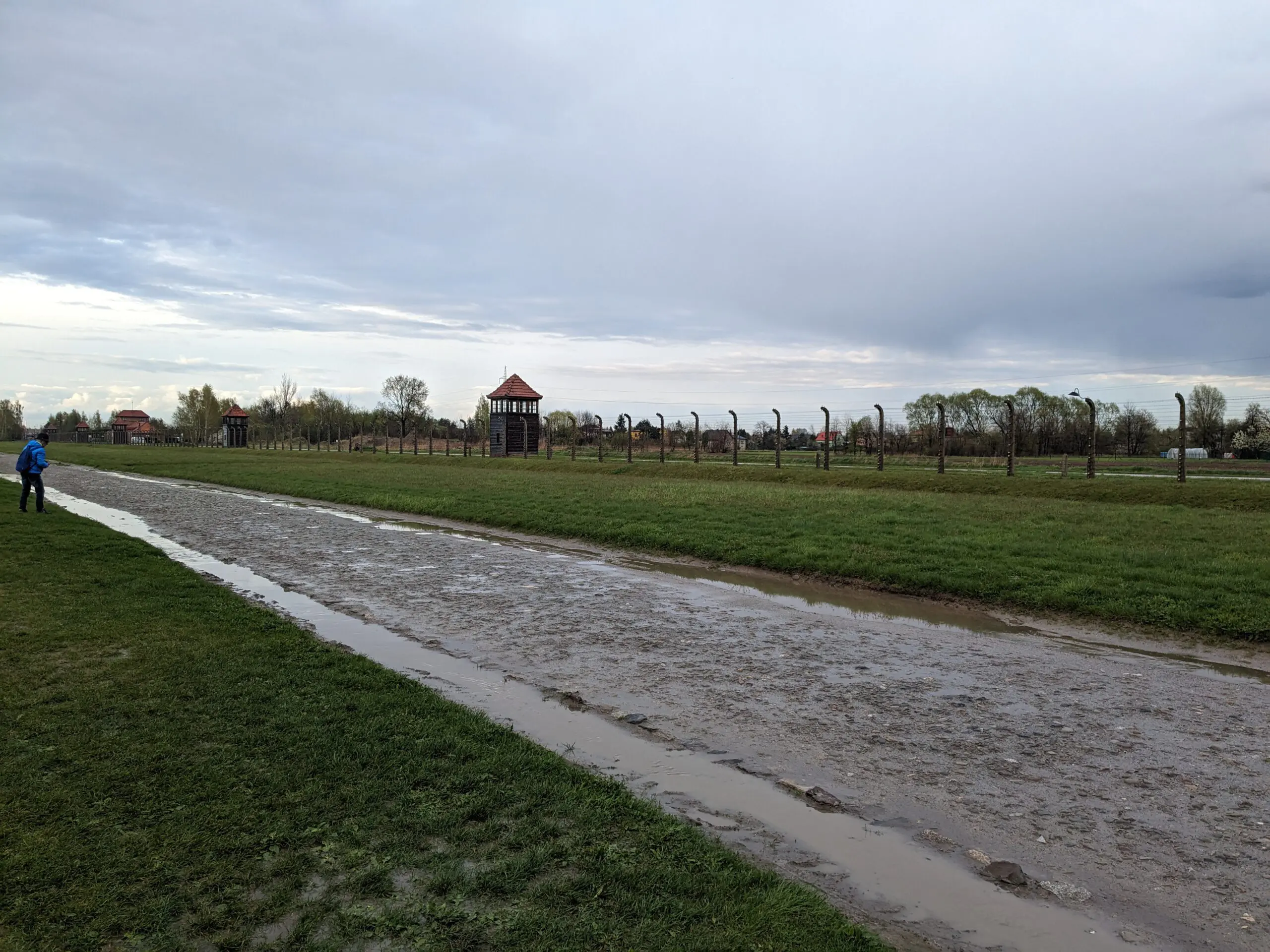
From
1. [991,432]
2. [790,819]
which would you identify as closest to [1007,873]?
[790,819]

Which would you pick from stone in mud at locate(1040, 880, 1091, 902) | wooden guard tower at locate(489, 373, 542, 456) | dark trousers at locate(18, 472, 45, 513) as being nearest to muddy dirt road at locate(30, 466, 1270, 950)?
stone in mud at locate(1040, 880, 1091, 902)

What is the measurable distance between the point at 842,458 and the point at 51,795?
126ft

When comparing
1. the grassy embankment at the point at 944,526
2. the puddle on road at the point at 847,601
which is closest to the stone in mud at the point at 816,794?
the puddle on road at the point at 847,601

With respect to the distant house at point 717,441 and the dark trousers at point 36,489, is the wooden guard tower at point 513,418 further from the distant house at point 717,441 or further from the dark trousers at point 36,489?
the dark trousers at point 36,489

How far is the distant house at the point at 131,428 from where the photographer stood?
486 feet

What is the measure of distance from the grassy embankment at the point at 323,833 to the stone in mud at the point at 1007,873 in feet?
3.55

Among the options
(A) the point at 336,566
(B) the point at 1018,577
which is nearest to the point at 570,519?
(A) the point at 336,566

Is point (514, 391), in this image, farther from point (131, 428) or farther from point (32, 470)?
point (131, 428)

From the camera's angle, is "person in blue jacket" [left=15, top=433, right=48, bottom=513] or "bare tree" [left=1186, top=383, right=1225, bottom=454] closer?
"person in blue jacket" [left=15, top=433, right=48, bottom=513]

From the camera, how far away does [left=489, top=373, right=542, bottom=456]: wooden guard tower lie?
68.0 meters

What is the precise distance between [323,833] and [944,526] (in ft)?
48.5

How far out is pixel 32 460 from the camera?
20.5 m

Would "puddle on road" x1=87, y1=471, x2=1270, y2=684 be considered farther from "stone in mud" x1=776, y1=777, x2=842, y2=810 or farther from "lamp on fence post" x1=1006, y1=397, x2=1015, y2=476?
"lamp on fence post" x1=1006, y1=397, x2=1015, y2=476

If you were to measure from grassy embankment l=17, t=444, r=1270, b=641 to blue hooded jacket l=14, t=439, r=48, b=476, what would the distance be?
8.81 m
